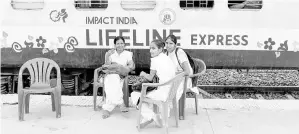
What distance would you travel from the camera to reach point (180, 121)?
5.36 m

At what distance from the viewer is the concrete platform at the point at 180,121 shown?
16.4ft

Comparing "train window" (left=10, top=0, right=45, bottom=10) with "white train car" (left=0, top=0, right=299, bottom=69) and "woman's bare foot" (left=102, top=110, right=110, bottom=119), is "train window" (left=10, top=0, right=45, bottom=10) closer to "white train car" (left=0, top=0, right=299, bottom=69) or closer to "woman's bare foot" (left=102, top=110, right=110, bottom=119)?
"white train car" (left=0, top=0, right=299, bottom=69)

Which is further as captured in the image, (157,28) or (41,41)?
(41,41)

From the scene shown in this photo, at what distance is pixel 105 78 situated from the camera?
564cm

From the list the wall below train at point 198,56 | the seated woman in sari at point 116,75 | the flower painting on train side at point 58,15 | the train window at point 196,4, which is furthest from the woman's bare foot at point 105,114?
the train window at point 196,4

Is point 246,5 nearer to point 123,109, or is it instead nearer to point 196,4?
point 196,4

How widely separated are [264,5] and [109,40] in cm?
270

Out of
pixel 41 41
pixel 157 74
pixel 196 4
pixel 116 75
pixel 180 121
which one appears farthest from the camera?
pixel 41 41

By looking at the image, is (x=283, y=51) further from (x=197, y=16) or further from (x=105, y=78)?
(x=105, y=78)

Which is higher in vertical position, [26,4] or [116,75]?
[26,4]

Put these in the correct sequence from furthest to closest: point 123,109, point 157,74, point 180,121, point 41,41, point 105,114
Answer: point 41,41 → point 123,109 → point 105,114 → point 180,121 → point 157,74

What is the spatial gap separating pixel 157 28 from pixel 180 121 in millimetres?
2040

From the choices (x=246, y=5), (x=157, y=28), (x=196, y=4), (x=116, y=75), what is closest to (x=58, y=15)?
(x=157, y=28)

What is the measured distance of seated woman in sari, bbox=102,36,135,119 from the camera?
5.50 metres
